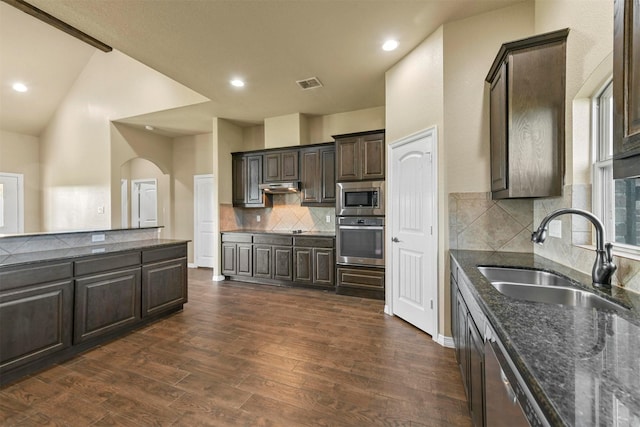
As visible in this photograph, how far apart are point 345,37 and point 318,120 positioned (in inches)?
94.8

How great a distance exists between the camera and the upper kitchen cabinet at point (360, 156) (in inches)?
154

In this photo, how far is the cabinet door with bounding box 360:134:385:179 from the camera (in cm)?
388

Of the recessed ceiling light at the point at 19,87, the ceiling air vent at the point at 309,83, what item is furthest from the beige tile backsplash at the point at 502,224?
the recessed ceiling light at the point at 19,87

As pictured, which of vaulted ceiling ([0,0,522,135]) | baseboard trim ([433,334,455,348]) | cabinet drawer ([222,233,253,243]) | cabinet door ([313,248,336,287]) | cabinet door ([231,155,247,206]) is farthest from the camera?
cabinet door ([231,155,247,206])

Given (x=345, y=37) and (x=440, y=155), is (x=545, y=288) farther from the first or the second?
(x=345, y=37)

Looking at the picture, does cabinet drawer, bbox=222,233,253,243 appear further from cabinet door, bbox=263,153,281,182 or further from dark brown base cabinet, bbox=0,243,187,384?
dark brown base cabinet, bbox=0,243,187,384

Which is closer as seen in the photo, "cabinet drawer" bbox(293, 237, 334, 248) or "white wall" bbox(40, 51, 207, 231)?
"cabinet drawer" bbox(293, 237, 334, 248)

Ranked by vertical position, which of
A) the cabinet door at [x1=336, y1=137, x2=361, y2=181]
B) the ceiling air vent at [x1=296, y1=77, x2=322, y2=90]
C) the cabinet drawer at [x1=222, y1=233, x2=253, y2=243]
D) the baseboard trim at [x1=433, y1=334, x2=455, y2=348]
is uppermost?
the ceiling air vent at [x1=296, y1=77, x2=322, y2=90]

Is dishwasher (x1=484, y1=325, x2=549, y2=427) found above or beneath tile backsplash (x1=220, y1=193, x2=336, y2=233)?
beneath

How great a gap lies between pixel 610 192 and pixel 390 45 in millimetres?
2282

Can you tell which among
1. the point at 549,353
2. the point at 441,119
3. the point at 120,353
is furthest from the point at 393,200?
the point at 120,353

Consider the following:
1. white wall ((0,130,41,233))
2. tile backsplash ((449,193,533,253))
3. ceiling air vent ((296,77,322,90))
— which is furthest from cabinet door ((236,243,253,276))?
white wall ((0,130,41,233))

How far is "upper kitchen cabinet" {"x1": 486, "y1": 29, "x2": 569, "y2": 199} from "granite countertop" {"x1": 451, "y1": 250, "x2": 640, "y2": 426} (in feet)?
2.95

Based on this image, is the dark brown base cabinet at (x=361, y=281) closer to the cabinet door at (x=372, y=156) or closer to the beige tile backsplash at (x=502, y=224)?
the cabinet door at (x=372, y=156)
